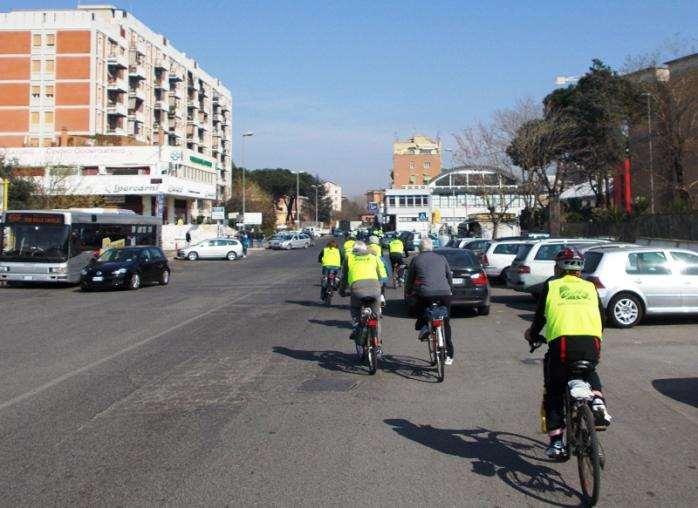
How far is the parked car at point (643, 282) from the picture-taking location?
1406cm

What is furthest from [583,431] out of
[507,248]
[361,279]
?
[507,248]

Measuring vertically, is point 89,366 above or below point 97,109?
below

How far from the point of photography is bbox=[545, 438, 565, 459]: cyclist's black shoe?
5594mm

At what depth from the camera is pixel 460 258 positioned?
675 inches

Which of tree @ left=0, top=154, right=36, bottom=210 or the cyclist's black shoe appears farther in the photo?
tree @ left=0, top=154, right=36, bottom=210

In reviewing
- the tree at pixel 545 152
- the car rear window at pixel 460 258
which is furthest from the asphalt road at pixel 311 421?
the tree at pixel 545 152

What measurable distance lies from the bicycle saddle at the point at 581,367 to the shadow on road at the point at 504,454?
2.69ft

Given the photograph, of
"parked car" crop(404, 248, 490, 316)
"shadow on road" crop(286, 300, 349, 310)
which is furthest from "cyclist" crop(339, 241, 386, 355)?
"shadow on road" crop(286, 300, 349, 310)

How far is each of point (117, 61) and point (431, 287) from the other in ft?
241

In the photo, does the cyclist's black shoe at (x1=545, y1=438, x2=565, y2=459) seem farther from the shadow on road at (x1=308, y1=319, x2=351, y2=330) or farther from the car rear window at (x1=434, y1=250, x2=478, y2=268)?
the car rear window at (x1=434, y1=250, x2=478, y2=268)

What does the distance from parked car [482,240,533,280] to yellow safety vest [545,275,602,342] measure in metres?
19.7

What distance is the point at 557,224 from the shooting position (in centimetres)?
4394

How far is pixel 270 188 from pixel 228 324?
111 m

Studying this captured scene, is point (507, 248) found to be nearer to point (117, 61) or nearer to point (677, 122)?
point (677, 122)
